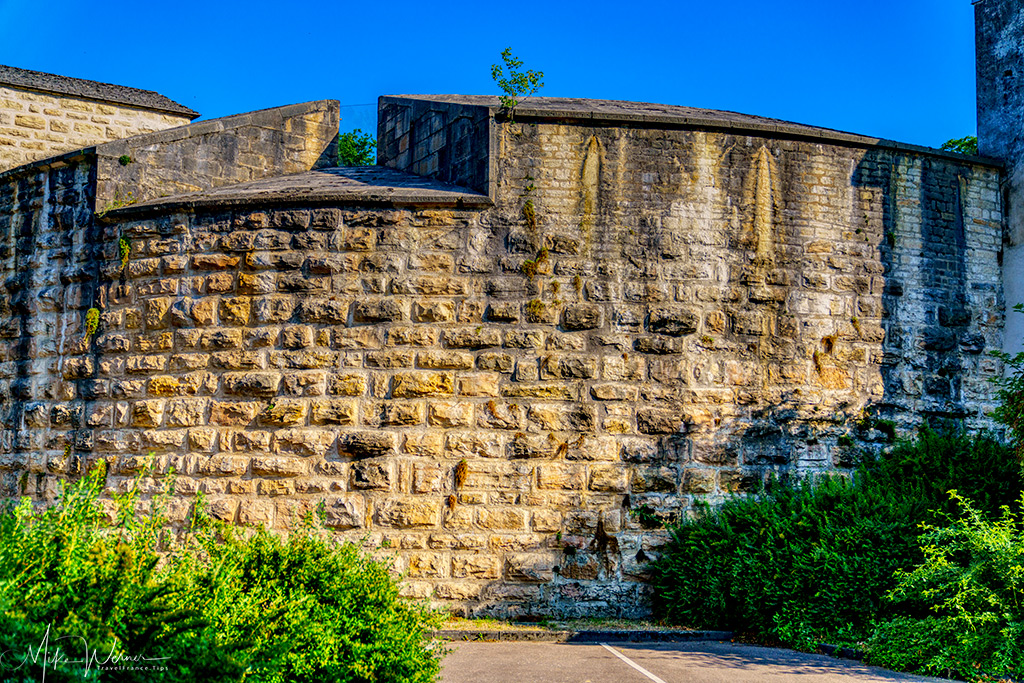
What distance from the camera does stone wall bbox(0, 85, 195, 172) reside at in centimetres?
1393

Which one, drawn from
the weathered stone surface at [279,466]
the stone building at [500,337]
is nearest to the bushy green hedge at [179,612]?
the weathered stone surface at [279,466]

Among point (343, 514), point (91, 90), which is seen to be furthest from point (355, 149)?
point (343, 514)

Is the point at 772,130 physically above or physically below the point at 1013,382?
above

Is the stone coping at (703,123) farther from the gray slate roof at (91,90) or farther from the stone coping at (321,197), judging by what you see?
the gray slate roof at (91,90)

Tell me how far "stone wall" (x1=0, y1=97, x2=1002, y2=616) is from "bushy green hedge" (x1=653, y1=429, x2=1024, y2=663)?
311mm

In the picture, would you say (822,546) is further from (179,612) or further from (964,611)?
(179,612)

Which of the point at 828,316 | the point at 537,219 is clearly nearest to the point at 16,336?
the point at 537,219

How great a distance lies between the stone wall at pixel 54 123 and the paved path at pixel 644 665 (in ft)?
36.4

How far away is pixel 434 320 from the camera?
877 centimetres

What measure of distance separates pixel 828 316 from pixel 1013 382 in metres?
1.84

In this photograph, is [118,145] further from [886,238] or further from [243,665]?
[886,238]

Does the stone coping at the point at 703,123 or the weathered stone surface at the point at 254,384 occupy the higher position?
the stone coping at the point at 703,123

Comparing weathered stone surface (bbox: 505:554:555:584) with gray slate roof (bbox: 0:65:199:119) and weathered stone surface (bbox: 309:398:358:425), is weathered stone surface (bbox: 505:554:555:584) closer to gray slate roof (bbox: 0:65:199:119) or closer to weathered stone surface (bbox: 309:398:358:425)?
weathered stone surface (bbox: 309:398:358:425)

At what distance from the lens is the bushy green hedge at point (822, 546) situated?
24.9ft
